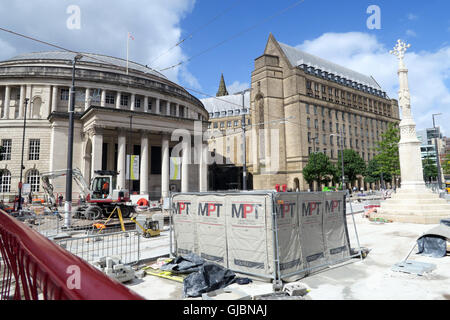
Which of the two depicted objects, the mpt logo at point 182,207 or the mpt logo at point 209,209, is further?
the mpt logo at point 182,207

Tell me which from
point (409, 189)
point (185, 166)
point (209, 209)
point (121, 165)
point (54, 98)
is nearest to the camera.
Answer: point (209, 209)

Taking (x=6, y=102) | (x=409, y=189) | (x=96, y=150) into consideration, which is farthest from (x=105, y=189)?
(x=6, y=102)

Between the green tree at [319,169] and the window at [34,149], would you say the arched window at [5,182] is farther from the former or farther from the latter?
the green tree at [319,169]

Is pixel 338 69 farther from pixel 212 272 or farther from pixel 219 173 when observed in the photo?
pixel 212 272

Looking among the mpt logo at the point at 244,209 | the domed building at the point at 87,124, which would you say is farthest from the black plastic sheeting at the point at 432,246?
the domed building at the point at 87,124

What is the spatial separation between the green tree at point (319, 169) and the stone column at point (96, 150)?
3803cm

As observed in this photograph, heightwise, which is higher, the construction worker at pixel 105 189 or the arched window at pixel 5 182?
the arched window at pixel 5 182

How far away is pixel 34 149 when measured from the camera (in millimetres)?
39688

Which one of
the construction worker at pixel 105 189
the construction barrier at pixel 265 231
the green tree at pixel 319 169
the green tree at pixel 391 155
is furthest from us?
the green tree at pixel 319 169

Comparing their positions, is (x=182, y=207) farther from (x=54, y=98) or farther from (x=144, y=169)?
(x=54, y=98)

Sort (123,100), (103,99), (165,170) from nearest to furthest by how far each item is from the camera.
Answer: (165,170) → (103,99) → (123,100)

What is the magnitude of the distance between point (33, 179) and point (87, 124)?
11827mm

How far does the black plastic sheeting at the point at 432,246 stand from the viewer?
8666mm

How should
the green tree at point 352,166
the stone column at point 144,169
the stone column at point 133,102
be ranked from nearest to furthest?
1. the stone column at point 144,169
2. the stone column at point 133,102
3. the green tree at point 352,166
